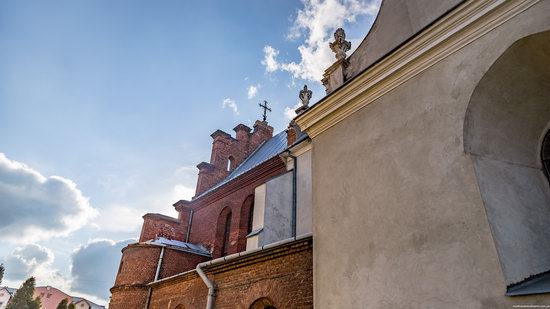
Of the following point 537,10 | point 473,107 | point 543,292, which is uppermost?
point 537,10

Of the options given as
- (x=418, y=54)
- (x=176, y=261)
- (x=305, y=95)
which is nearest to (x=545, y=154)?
(x=418, y=54)

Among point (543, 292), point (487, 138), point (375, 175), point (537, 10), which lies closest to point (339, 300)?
point (375, 175)

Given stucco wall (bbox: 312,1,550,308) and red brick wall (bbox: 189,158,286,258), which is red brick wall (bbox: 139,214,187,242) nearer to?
red brick wall (bbox: 189,158,286,258)

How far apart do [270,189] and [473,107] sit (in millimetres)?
6090

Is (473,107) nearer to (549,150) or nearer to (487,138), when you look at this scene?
(487,138)

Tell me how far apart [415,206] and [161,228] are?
45.5ft

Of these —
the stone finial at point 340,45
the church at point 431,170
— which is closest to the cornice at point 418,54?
the church at point 431,170

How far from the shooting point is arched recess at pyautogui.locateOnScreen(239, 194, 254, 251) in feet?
44.8

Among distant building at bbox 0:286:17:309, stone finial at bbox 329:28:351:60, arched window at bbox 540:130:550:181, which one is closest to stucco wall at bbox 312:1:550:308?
arched window at bbox 540:130:550:181

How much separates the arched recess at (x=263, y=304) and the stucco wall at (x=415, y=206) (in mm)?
2230

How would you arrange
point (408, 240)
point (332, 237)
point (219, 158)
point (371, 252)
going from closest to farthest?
point (408, 240), point (371, 252), point (332, 237), point (219, 158)

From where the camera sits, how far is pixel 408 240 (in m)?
4.59

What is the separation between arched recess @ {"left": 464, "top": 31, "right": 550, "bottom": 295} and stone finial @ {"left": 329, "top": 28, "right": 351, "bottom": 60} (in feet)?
12.0

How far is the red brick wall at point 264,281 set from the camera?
264 inches
